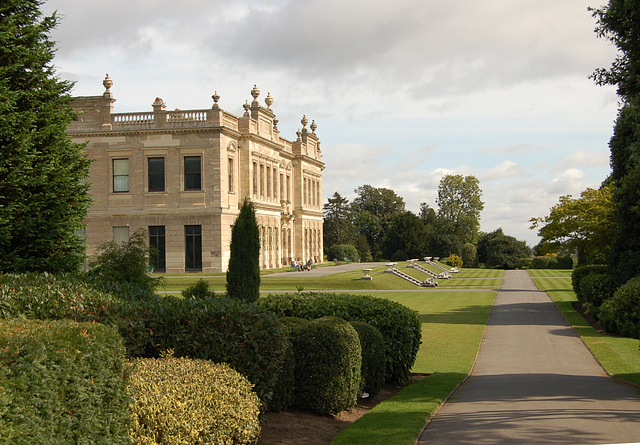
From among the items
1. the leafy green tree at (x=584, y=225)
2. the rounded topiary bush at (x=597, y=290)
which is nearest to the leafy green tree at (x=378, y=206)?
the leafy green tree at (x=584, y=225)

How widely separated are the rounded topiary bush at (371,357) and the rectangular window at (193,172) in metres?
42.5

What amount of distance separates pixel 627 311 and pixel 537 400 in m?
11.9

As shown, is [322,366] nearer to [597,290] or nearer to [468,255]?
[597,290]

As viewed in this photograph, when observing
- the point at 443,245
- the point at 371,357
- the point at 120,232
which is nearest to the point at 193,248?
the point at 120,232

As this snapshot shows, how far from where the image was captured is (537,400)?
10414mm

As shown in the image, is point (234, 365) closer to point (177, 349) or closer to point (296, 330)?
point (177, 349)

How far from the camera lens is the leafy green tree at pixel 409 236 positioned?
86312 mm

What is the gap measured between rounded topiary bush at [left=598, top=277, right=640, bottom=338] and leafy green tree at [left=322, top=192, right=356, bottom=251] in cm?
6996

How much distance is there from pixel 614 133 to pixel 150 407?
27.4 metres

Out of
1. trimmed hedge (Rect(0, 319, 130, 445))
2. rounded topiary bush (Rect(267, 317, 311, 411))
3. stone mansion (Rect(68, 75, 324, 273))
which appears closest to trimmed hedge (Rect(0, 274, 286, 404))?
rounded topiary bush (Rect(267, 317, 311, 411))

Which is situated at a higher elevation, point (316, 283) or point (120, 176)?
point (120, 176)

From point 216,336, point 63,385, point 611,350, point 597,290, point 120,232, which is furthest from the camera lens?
point 120,232

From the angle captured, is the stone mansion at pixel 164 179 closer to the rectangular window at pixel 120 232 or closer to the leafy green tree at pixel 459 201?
the rectangular window at pixel 120 232

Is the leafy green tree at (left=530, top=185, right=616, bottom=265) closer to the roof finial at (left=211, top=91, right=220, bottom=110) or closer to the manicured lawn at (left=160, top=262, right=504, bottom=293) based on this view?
the manicured lawn at (left=160, top=262, right=504, bottom=293)
